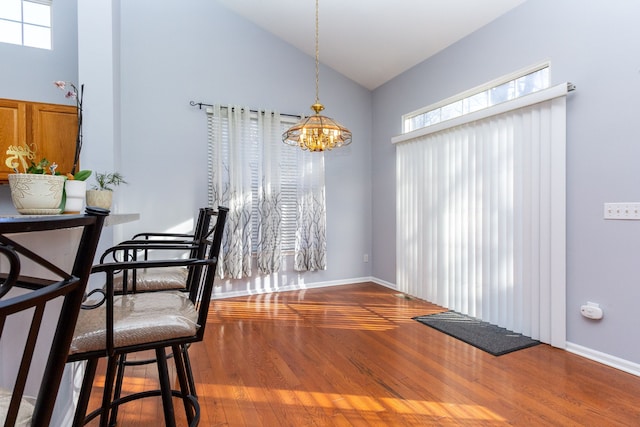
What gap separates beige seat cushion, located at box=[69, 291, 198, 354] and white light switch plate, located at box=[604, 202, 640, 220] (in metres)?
2.68

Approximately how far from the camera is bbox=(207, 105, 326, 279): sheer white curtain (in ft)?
13.0

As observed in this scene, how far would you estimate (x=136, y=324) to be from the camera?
3.50 ft

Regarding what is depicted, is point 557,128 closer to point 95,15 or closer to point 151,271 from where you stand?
point 151,271

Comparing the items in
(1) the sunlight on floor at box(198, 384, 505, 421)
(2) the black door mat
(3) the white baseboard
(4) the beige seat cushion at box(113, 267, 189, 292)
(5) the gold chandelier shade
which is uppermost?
(5) the gold chandelier shade

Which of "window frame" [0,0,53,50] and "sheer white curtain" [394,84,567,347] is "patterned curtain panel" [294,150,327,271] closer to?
"sheer white curtain" [394,84,567,347]

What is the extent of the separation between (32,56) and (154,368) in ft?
11.5

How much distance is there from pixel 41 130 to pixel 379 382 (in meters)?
3.75

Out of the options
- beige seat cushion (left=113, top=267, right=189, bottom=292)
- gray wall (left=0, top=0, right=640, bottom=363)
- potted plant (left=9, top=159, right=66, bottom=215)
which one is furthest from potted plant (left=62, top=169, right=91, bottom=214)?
gray wall (left=0, top=0, right=640, bottom=363)

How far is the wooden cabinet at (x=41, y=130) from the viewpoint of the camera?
3.15 metres

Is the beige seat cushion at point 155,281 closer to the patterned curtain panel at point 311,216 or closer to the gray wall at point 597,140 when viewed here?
the patterned curtain panel at point 311,216

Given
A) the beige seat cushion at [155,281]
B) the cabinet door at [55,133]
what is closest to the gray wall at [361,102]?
the cabinet door at [55,133]

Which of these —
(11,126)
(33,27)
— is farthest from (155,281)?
(33,27)

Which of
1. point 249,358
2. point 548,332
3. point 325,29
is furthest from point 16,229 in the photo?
point 325,29

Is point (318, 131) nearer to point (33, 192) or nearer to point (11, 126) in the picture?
point (33, 192)
